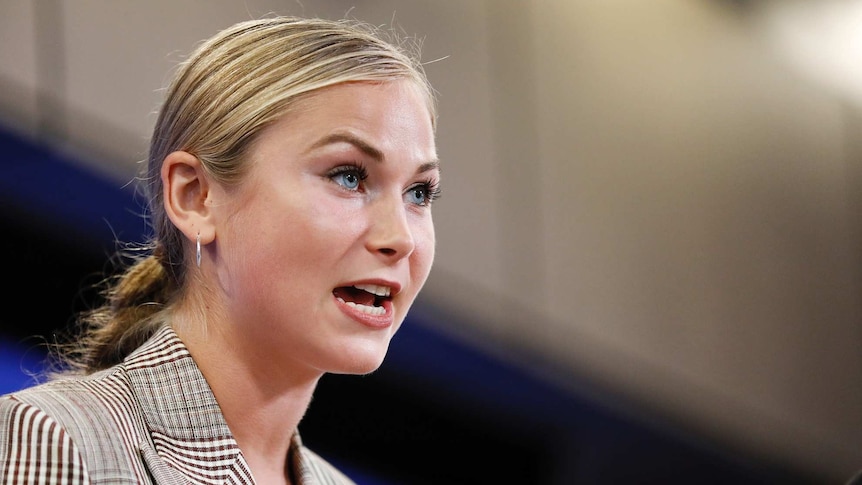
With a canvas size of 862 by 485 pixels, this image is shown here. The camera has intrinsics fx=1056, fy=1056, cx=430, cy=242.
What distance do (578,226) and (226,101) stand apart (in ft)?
6.40

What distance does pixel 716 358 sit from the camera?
343cm

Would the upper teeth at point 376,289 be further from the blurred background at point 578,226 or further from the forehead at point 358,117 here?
the blurred background at point 578,226

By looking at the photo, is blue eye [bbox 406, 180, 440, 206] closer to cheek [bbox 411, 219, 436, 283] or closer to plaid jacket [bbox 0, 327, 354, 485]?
cheek [bbox 411, 219, 436, 283]

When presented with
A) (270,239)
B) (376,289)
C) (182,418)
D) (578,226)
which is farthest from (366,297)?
(578,226)

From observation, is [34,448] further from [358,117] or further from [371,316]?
[358,117]

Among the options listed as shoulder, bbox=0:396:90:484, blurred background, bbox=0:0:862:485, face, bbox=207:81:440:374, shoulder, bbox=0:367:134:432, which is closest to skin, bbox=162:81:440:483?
face, bbox=207:81:440:374

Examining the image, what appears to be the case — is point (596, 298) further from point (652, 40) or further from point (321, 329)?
point (321, 329)

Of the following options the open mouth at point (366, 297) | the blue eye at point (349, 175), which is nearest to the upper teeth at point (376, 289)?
the open mouth at point (366, 297)

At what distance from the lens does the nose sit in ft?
4.15

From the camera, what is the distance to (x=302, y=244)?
4.09 feet

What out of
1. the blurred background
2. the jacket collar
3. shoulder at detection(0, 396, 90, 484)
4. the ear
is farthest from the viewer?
the blurred background

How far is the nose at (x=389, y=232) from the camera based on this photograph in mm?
1266

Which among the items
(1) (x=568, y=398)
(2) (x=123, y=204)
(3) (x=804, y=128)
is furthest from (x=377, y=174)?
(3) (x=804, y=128)

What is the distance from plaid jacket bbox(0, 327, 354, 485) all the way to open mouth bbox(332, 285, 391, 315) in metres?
0.20
